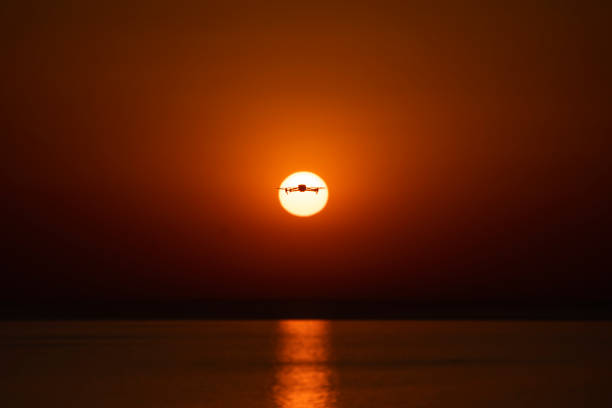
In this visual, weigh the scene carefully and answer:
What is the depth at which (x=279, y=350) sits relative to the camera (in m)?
65.2

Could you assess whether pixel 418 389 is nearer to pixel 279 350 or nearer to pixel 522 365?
pixel 522 365

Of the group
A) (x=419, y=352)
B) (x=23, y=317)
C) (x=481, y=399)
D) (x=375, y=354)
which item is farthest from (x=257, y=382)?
(x=23, y=317)

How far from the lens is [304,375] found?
144 feet

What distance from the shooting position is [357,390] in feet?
121

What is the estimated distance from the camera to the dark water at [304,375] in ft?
109

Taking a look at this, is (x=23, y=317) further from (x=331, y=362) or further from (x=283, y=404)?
(x=283, y=404)

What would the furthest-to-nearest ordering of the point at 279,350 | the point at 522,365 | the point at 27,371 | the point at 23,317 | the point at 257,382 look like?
the point at 23,317, the point at 279,350, the point at 522,365, the point at 27,371, the point at 257,382

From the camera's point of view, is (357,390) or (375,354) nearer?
(357,390)

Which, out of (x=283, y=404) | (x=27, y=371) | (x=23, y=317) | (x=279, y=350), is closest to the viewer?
(x=283, y=404)

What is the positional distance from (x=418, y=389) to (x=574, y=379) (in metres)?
8.28

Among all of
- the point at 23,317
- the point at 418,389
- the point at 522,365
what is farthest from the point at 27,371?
the point at 23,317

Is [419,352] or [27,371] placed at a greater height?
[419,352]

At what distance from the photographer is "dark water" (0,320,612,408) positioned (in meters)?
33.4

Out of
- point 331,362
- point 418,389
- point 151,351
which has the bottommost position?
point 418,389
